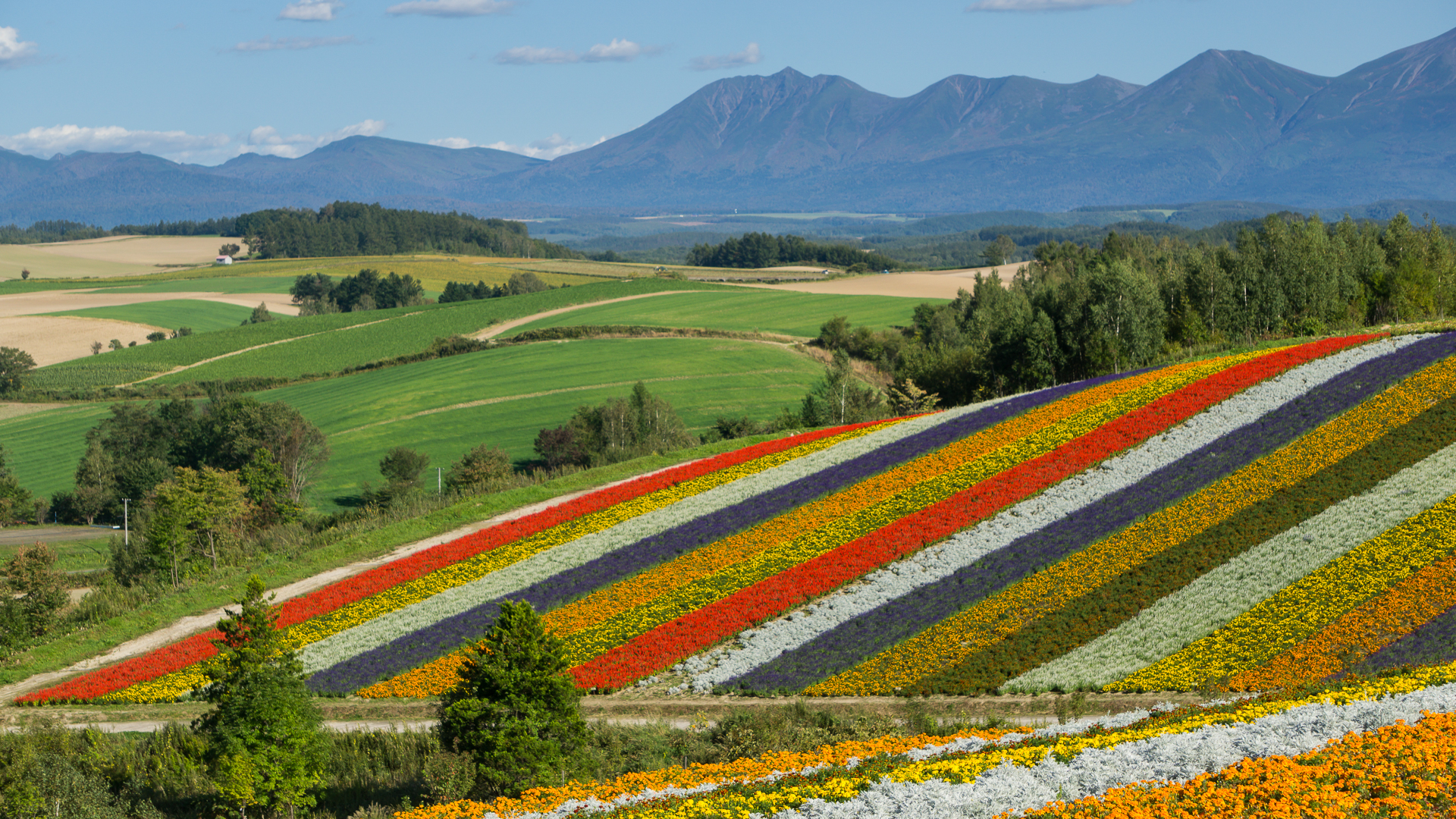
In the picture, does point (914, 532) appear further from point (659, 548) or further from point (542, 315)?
point (542, 315)

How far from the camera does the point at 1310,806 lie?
12.8m

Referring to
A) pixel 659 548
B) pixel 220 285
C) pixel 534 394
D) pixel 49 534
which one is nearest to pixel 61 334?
pixel 220 285

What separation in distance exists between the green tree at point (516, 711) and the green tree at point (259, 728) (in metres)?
3.18

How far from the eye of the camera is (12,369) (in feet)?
321

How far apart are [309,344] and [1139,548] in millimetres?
96739

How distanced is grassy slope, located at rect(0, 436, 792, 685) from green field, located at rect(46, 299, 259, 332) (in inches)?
3851

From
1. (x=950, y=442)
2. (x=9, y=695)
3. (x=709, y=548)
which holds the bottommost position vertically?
(x=9, y=695)

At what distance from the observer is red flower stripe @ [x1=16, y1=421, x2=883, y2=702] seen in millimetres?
30641

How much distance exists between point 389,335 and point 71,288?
82.4m

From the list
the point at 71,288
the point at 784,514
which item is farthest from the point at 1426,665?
the point at 71,288

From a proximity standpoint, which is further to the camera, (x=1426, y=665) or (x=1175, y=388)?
(x=1175, y=388)

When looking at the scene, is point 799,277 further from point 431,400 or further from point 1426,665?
point 1426,665

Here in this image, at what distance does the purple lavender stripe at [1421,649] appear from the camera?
21141 millimetres

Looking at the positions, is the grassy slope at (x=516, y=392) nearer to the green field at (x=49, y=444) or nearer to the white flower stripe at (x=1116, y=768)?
the green field at (x=49, y=444)
